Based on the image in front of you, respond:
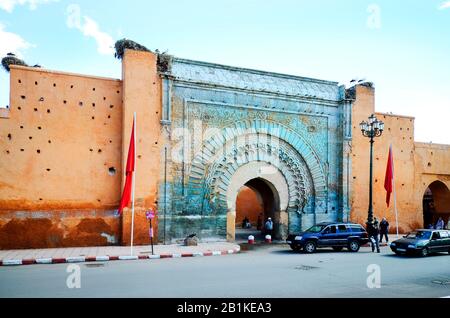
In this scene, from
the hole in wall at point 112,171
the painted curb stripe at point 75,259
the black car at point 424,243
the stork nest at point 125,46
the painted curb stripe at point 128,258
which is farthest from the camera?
the stork nest at point 125,46

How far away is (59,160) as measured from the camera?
13859mm

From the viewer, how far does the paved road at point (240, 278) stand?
7559 millimetres

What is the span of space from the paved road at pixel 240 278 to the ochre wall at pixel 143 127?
3.16 m

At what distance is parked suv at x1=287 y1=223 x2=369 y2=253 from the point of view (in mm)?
13750

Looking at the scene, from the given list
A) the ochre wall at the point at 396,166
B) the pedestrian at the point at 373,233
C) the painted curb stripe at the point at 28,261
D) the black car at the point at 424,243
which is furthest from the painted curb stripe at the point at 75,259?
the ochre wall at the point at 396,166

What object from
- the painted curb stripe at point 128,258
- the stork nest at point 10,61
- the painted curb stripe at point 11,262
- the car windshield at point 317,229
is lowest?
the painted curb stripe at point 128,258

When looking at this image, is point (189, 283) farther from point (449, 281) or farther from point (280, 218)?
point (280, 218)

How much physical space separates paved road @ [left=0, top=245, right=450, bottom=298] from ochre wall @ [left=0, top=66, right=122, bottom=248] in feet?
10.1

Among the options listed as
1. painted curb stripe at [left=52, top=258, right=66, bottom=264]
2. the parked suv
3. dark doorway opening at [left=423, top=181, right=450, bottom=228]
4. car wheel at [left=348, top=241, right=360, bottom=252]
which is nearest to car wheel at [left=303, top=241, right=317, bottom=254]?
the parked suv

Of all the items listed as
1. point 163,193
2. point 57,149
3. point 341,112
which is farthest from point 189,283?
point 341,112

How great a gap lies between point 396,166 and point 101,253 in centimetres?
1524

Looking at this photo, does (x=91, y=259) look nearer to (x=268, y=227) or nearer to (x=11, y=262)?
(x=11, y=262)

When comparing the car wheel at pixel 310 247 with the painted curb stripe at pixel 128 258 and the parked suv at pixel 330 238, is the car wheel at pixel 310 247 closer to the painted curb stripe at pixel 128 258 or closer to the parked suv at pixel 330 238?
Result: the parked suv at pixel 330 238

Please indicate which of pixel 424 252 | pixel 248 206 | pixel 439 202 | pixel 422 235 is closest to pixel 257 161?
pixel 422 235
